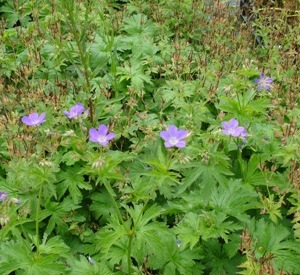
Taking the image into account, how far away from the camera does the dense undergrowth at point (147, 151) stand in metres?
2.28

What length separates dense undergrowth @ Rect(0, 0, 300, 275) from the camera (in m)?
2.28

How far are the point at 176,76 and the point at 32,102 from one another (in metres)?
0.83

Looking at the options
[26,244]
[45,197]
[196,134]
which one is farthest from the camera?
[196,134]

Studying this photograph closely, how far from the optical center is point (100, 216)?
2.72m

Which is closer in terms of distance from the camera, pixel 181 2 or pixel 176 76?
pixel 176 76

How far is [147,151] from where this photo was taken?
285 cm

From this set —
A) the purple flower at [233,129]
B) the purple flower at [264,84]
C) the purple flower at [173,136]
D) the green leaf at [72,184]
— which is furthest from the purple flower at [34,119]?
the purple flower at [264,84]

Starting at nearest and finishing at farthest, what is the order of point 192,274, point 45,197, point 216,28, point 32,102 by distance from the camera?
point 192,274 → point 45,197 → point 32,102 → point 216,28

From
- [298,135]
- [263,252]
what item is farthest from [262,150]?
[263,252]

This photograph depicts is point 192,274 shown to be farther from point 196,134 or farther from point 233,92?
point 233,92

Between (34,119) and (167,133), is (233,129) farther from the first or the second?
(34,119)

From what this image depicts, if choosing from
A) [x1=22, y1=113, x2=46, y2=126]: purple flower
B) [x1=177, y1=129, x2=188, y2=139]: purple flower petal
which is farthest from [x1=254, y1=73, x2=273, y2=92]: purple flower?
[x1=22, y1=113, x2=46, y2=126]: purple flower

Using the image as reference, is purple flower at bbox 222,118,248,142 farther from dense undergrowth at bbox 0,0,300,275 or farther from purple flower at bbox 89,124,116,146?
purple flower at bbox 89,124,116,146

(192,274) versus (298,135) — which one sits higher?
(298,135)
